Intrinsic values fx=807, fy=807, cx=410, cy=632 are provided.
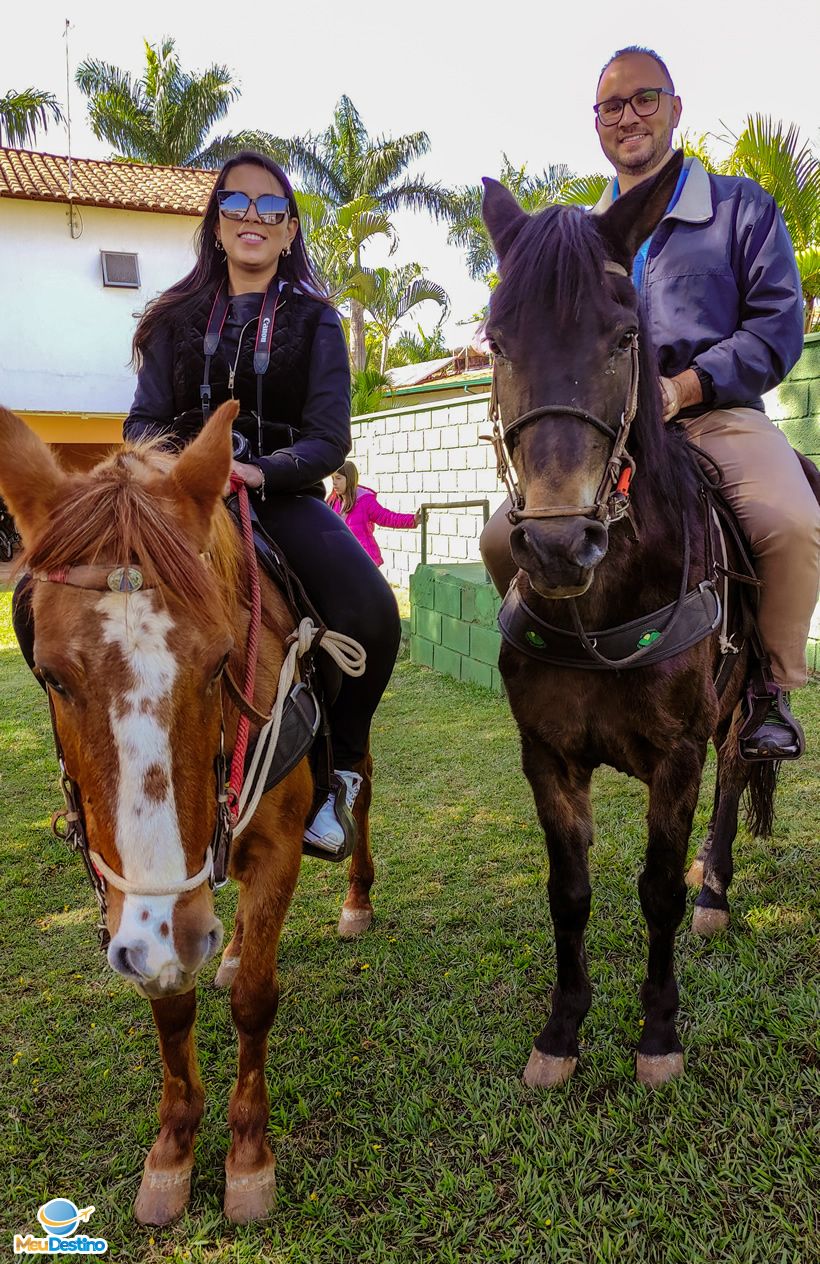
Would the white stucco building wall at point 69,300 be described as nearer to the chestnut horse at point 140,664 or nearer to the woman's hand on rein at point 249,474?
the woman's hand on rein at point 249,474

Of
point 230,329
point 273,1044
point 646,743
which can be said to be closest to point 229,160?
point 230,329

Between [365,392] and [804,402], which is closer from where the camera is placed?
[804,402]

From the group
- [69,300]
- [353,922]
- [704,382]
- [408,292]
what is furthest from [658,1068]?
[408,292]

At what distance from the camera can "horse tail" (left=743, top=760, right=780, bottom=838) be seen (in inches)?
155

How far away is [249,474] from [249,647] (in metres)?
0.58

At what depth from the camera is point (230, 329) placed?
2883 mm

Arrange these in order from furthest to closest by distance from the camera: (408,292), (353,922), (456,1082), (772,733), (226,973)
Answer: (408,292), (353,922), (226,973), (772,733), (456,1082)

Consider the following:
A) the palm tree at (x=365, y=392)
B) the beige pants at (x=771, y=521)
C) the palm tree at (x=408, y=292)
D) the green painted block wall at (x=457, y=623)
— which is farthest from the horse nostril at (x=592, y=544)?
the palm tree at (x=408, y=292)

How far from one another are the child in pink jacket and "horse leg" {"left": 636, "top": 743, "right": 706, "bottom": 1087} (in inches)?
221

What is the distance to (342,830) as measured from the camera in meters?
2.83

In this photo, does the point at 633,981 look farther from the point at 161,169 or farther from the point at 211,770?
the point at 161,169

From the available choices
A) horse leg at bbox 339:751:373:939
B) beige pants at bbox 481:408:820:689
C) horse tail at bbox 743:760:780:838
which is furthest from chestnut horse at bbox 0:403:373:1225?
horse tail at bbox 743:760:780:838

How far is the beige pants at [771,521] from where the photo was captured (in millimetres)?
2902

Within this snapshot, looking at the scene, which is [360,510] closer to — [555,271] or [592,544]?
[555,271]
